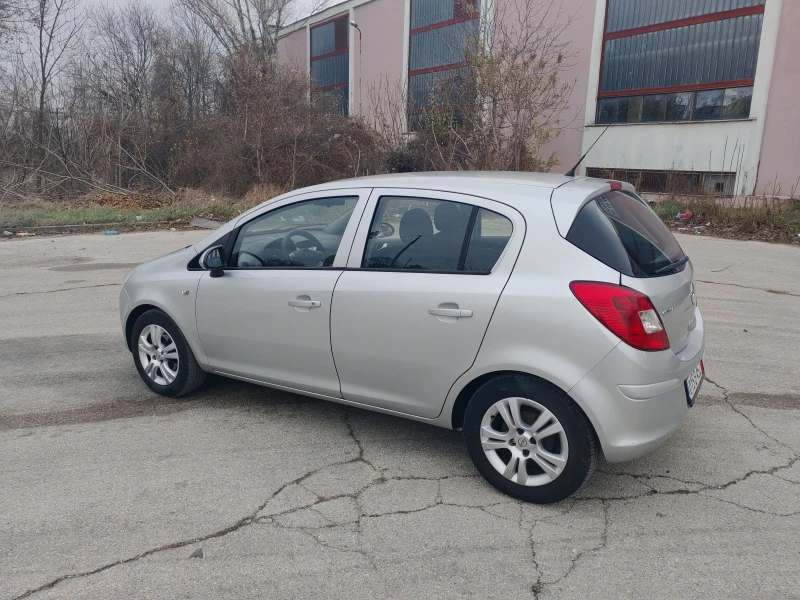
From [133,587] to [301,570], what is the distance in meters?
0.71

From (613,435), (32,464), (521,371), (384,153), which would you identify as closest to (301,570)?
(521,371)

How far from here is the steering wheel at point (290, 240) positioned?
4148 mm

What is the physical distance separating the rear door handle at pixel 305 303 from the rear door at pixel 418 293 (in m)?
0.13

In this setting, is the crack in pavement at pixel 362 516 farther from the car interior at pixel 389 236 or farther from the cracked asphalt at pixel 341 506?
the car interior at pixel 389 236

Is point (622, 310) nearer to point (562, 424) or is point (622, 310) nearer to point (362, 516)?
point (562, 424)

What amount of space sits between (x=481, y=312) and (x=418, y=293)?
393 millimetres

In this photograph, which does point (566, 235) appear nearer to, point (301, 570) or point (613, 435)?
point (613, 435)

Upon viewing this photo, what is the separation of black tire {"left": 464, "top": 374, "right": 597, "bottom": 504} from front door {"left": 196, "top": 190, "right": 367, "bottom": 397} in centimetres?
97

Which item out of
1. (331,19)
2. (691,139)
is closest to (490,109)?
(691,139)

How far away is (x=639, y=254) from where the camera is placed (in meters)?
3.34

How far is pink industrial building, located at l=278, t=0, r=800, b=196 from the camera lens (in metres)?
19.2

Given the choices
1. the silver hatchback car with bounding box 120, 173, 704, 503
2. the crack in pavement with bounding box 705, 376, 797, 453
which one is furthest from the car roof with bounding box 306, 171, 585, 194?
the crack in pavement with bounding box 705, 376, 797, 453

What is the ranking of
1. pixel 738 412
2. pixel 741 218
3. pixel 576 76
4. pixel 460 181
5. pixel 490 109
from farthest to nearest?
pixel 576 76 < pixel 490 109 < pixel 741 218 < pixel 738 412 < pixel 460 181

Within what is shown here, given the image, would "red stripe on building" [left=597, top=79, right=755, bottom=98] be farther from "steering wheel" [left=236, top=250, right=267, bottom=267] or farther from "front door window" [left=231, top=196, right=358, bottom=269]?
"steering wheel" [left=236, top=250, right=267, bottom=267]
